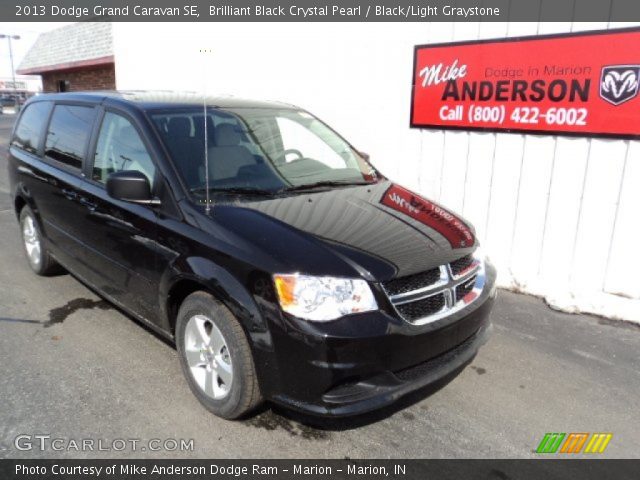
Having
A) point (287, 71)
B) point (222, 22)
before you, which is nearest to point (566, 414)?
point (287, 71)

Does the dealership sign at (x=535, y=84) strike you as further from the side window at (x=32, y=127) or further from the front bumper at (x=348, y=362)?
the side window at (x=32, y=127)

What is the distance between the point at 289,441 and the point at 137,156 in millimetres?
2035

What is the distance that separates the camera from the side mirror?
2.98m

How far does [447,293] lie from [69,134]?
331 cm

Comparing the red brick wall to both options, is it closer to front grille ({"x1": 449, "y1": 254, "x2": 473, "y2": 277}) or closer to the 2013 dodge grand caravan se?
the 2013 dodge grand caravan se

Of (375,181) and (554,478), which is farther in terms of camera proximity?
(375,181)

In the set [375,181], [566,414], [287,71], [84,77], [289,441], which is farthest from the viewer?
[84,77]

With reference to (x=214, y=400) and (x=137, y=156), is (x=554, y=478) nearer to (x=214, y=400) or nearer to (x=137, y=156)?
(x=214, y=400)

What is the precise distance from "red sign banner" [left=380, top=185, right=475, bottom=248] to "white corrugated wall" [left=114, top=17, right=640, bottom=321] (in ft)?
6.19

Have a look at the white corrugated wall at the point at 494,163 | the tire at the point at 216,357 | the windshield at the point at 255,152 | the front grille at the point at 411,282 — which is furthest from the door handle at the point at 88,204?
the white corrugated wall at the point at 494,163

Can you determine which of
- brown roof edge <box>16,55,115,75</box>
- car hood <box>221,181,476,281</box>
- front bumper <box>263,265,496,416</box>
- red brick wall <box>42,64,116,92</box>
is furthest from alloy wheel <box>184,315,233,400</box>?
red brick wall <box>42,64,116,92</box>

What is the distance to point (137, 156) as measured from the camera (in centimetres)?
335

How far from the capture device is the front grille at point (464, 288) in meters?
2.91

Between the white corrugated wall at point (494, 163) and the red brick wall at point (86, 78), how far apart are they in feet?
26.5
